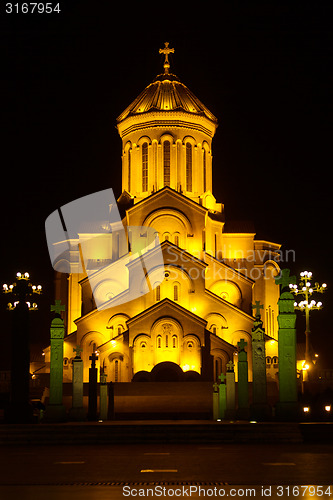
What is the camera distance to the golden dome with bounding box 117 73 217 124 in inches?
2200

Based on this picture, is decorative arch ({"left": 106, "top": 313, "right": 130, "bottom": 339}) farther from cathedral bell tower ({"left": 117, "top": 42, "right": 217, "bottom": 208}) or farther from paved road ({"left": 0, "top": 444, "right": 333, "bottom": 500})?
paved road ({"left": 0, "top": 444, "right": 333, "bottom": 500})

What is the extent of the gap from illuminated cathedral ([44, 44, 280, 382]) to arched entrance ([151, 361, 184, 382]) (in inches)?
2.3

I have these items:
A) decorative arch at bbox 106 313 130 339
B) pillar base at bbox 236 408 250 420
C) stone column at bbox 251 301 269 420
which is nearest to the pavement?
stone column at bbox 251 301 269 420

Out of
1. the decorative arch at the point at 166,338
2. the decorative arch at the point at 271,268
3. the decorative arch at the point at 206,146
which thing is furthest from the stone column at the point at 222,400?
the decorative arch at the point at 206,146

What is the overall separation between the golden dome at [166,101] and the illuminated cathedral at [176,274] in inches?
3.1

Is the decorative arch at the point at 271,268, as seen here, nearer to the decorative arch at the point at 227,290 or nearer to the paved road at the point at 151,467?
the decorative arch at the point at 227,290

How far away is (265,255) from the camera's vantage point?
56781 mm

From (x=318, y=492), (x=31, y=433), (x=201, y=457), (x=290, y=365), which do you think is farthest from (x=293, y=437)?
(x=318, y=492)

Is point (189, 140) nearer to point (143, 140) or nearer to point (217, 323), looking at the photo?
point (143, 140)

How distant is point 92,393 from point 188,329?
18747 mm

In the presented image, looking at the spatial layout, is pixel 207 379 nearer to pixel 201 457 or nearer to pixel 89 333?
pixel 89 333

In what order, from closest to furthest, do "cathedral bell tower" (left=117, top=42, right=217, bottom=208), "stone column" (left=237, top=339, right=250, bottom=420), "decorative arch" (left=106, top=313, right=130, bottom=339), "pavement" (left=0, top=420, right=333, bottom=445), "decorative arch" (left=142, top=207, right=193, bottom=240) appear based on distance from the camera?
"pavement" (left=0, top=420, right=333, bottom=445)
"stone column" (left=237, top=339, right=250, bottom=420)
"decorative arch" (left=106, top=313, right=130, bottom=339)
"decorative arch" (left=142, top=207, right=193, bottom=240)
"cathedral bell tower" (left=117, top=42, right=217, bottom=208)

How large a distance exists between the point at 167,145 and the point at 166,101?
3.32m

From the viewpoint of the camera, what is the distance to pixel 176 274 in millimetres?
50344
